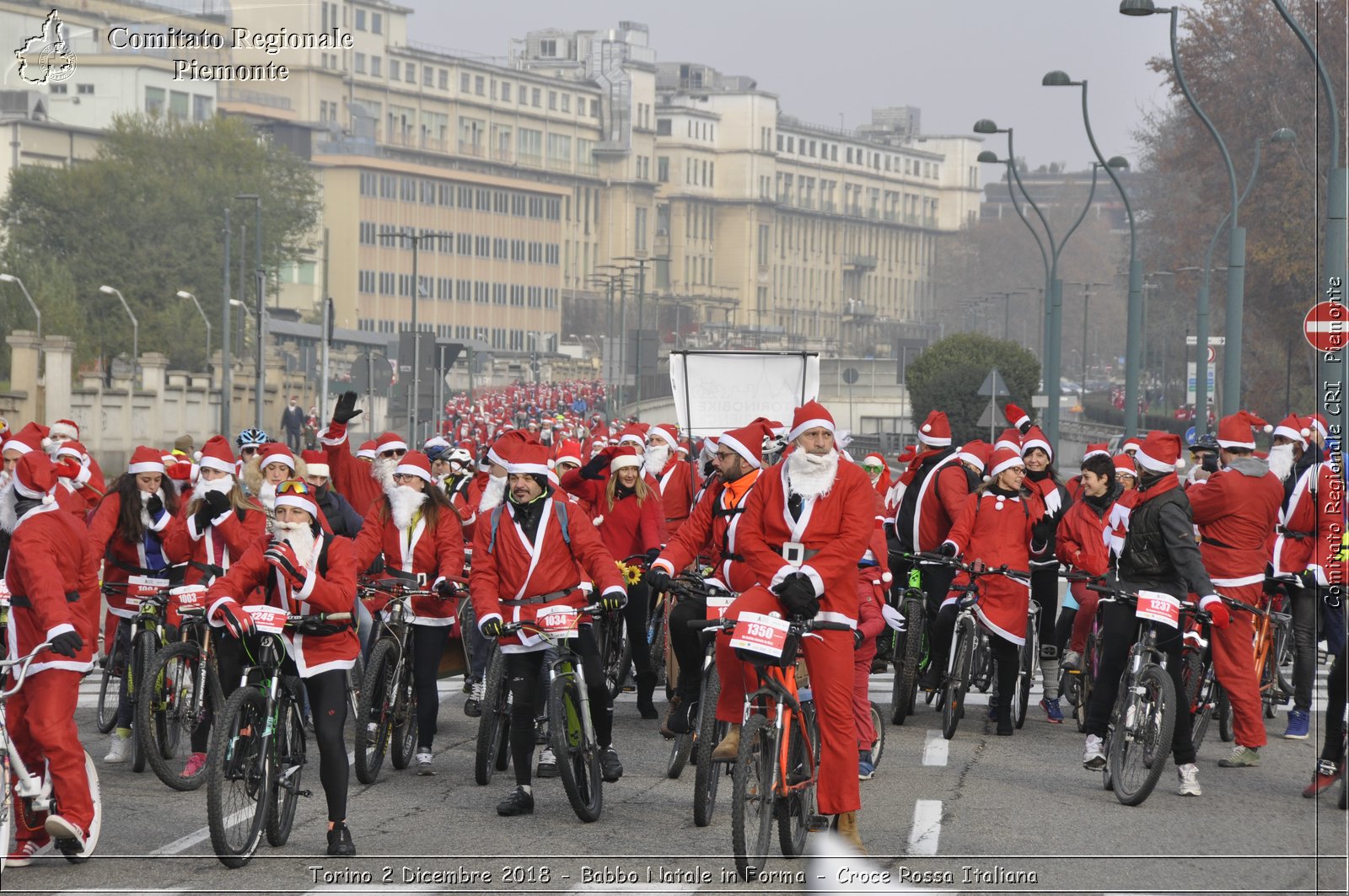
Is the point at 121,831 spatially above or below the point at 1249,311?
below

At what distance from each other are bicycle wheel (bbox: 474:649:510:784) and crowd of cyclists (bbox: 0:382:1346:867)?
14cm

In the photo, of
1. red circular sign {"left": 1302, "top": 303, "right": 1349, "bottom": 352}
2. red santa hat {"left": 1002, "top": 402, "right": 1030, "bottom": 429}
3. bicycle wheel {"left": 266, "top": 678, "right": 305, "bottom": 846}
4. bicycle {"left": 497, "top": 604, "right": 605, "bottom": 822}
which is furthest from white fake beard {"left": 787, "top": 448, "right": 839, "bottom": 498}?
red santa hat {"left": 1002, "top": 402, "right": 1030, "bottom": 429}

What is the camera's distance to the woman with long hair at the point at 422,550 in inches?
443

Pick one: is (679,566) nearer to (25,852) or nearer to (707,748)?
(707,748)

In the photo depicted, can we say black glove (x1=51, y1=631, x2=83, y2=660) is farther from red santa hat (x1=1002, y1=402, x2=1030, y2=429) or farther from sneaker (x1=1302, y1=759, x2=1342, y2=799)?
red santa hat (x1=1002, y1=402, x2=1030, y2=429)

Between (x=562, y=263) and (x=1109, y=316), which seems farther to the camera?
(x=1109, y=316)

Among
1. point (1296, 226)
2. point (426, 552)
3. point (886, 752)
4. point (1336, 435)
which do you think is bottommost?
point (886, 752)

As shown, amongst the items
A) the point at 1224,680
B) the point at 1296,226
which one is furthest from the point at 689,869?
the point at 1296,226

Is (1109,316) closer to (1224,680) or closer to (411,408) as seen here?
(411,408)

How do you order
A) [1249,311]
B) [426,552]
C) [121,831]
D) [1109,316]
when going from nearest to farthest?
1. [121,831]
2. [426,552]
3. [1249,311]
4. [1109,316]

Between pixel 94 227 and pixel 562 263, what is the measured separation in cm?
→ 3551

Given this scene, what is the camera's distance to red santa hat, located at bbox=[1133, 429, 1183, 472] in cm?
1066

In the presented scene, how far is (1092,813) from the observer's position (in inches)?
403

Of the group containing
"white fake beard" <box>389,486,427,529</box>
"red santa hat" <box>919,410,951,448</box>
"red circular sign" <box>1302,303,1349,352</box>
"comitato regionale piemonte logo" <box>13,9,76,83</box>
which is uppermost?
"comitato regionale piemonte logo" <box>13,9,76,83</box>
